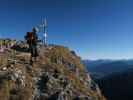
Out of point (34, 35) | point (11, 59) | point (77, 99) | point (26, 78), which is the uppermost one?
point (34, 35)

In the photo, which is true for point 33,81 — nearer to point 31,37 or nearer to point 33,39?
point 33,39

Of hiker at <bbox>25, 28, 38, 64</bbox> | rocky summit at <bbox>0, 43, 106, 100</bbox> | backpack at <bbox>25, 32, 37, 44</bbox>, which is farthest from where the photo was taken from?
rocky summit at <bbox>0, 43, 106, 100</bbox>

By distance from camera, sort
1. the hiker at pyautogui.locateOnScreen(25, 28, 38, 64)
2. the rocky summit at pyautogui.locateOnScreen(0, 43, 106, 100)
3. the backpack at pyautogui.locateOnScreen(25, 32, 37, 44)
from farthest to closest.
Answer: the rocky summit at pyautogui.locateOnScreen(0, 43, 106, 100) < the backpack at pyautogui.locateOnScreen(25, 32, 37, 44) < the hiker at pyautogui.locateOnScreen(25, 28, 38, 64)

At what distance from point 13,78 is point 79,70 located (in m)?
38.6

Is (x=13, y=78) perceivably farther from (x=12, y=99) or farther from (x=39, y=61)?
(x=39, y=61)

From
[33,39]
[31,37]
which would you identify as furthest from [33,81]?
[31,37]

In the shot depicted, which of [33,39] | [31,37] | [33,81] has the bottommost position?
[33,81]

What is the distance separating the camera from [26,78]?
48.5 meters

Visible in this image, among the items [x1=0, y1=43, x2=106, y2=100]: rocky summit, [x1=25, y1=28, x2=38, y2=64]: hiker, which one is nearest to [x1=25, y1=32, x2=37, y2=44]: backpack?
[x1=25, y1=28, x2=38, y2=64]: hiker

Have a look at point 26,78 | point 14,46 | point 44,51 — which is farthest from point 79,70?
point 26,78

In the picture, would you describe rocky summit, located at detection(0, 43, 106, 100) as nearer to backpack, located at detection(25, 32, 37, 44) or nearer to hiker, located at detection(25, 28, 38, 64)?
hiker, located at detection(25, 28, 38, 64)

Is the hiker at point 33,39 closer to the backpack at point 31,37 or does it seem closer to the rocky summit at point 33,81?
the backpack at point 31,37

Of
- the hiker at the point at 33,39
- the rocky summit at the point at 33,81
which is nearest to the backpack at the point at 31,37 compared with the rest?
the hiker at the point at 33,39

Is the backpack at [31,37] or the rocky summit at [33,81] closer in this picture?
the backpack at [31,37]
